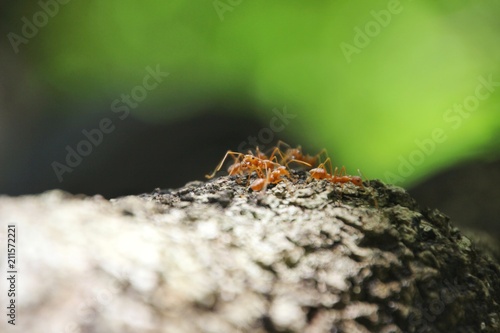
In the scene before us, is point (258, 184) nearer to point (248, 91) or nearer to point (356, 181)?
point (356, 181)

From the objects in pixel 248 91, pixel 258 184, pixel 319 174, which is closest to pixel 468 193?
pixel 248 91

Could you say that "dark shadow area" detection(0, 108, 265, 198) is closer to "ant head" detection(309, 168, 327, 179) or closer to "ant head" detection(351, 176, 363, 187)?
"ant head" detection(309, 168, 327, 179)

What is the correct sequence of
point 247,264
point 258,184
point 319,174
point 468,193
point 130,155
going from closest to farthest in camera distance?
point 247,264
point 258,184
point 319,174
point 468,193
point 130,155

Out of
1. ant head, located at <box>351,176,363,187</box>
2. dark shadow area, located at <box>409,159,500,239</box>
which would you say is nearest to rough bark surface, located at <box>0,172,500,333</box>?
ant head, located at <box>351,176,363,187</box>

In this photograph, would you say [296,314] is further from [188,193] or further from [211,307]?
[188,193]

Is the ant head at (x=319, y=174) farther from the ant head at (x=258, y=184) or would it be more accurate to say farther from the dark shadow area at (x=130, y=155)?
the dark shadow area at (x=130, y=155)

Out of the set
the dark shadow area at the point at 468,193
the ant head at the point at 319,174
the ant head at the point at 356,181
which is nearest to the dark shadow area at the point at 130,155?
the dark shadow area at the point at 468,193
